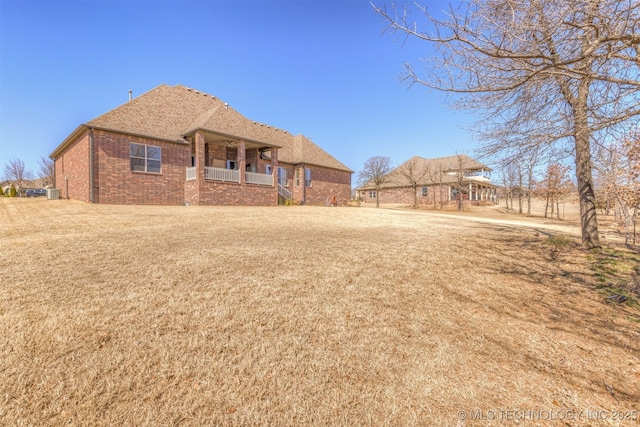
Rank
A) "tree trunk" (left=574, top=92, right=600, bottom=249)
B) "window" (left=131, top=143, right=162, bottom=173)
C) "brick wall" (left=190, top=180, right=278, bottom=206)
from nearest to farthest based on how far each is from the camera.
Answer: "tree trunk" (left=574, top=92, right=600, bottom=249), "window" (left=131, top=143, right=162, bottom=173), "brick wall" (left=190, top=180, right=278, bottom=206)

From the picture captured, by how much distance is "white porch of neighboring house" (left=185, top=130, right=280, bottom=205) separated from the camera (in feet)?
52.0

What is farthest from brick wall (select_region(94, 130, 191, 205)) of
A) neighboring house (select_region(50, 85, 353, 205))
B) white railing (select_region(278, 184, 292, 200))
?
white railing (select_region(278, 184, 292, 200))

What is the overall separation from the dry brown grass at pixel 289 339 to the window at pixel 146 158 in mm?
10250

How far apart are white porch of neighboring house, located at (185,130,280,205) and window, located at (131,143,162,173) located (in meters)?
1.71

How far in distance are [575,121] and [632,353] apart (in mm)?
3701

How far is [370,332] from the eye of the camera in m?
3.39

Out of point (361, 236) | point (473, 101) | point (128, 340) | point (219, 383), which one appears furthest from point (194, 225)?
point (473, 101)

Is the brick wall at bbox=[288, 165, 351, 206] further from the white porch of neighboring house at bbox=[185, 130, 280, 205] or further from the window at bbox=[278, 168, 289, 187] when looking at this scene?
the white porch of neighboring house at bbox=[185, 130, 280, 205]

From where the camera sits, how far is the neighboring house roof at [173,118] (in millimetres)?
14750

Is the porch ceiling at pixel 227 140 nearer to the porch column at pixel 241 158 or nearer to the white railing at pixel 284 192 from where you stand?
the porch column at pixel 241 158

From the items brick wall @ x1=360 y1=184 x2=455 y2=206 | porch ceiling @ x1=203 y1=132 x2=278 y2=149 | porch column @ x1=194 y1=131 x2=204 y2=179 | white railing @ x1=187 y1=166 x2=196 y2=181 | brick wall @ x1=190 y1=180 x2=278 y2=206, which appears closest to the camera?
porch column @ x1=194 y1=131 x2=204 y2=179

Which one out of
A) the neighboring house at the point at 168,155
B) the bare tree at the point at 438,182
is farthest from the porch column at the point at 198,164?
the bare tree at the point at 438,182

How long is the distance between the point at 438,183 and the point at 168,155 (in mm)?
31070

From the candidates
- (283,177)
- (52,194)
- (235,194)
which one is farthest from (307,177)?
(52,194)
